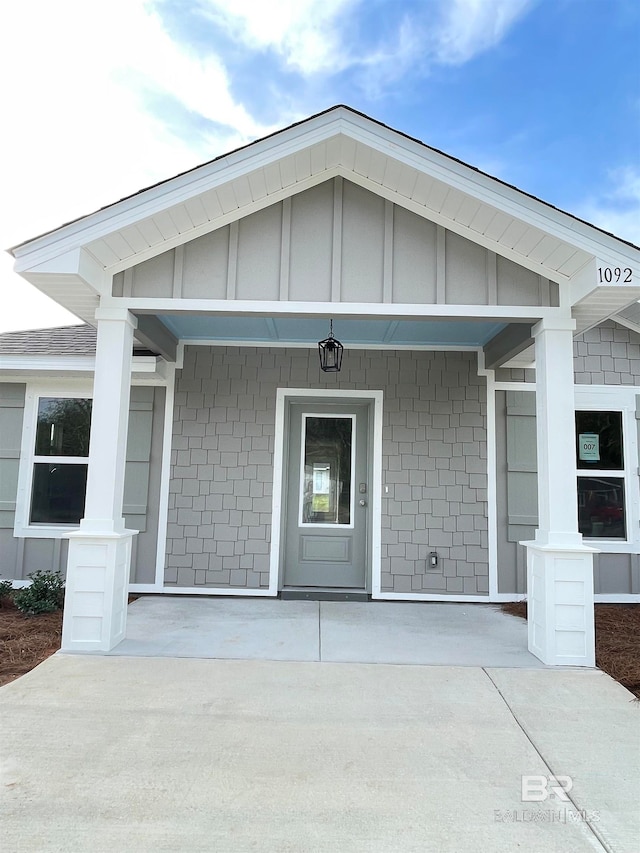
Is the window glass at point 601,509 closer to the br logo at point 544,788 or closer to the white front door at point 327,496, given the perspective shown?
the white front door at point 327,496

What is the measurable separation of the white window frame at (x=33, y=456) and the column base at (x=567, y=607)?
→ 460 centimetres

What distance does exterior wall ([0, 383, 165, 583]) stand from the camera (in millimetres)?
5738

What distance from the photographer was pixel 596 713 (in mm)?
3000

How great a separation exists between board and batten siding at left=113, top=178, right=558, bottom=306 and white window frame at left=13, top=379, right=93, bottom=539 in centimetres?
246

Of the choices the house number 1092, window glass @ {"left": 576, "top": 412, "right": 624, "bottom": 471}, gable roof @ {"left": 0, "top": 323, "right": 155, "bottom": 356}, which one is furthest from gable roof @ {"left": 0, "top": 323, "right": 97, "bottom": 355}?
window glass @ {"left": 576, "top": 412, "right": 624, "bottom": 471}

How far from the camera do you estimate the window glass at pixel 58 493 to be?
5996 mm

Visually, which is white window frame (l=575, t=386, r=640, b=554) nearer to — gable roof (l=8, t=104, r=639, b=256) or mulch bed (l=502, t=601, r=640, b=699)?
mulch bed (l=502, t=601, r=640, b=699)

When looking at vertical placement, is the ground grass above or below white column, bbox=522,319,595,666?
below

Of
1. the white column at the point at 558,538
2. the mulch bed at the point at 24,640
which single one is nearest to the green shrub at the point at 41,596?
the mulch bed at the point at 24,640

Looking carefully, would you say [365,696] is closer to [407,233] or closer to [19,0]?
[407,233]

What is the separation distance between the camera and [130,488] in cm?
578

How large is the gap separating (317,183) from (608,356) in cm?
385

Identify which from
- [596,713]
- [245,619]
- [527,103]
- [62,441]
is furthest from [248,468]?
[527,103]

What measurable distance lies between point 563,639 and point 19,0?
751cm
